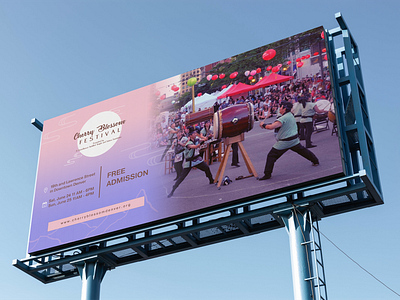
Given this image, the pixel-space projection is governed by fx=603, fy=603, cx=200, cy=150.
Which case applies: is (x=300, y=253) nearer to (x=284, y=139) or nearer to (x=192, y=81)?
(x=284, y=139)

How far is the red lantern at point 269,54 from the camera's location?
1470 centimetres

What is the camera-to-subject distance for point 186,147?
48.9 feet

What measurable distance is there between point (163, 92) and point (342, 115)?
506 centimetres

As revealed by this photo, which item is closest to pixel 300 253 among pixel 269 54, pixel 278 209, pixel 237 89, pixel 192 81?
pixel 278 209

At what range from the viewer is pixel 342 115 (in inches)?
525

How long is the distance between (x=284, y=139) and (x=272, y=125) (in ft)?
1.68

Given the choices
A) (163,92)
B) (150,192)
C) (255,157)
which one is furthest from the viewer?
Answer: (163,92)

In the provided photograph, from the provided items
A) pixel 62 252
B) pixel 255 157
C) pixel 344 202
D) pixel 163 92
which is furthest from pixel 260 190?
pixel 62 252

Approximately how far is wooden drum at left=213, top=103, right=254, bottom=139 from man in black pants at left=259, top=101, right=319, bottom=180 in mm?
745

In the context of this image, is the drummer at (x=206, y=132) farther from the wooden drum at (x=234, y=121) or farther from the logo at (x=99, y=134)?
the logo at (x=99, y=134)

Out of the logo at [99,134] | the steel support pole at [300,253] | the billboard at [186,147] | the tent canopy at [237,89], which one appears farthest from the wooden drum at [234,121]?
the logo at [99,134]

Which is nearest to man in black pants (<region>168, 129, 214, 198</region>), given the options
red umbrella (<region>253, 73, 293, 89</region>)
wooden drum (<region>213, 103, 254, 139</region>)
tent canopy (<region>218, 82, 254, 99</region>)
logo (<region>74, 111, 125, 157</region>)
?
wooden drum (<region>213, 103, 254, 139</region>)

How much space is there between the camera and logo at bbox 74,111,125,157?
53.3 feet

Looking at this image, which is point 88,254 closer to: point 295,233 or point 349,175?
point 295,233
